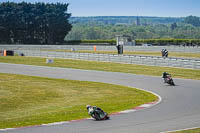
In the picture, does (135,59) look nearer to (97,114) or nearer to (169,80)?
(169,80)

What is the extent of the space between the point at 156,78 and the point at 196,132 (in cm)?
1800

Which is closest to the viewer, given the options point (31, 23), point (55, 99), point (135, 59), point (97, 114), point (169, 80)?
point (97, 114)

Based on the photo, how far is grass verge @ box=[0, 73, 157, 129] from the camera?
15.6 metres

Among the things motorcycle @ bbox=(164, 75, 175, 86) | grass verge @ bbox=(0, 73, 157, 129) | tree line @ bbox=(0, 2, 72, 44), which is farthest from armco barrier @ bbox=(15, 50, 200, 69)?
tree line @ bbox=(0, 2, 72, 44)

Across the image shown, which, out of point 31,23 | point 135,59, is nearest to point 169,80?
point 135,59

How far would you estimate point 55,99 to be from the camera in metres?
21.2

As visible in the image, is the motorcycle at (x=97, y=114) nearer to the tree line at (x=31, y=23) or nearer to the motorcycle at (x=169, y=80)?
the motorcycle at (x=169, y=80)

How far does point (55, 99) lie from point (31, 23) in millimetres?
94891

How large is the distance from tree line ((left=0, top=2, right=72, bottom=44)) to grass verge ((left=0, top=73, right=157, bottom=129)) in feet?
269

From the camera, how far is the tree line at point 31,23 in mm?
109500

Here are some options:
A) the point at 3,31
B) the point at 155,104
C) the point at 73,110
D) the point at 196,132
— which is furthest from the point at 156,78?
the point at 3,31

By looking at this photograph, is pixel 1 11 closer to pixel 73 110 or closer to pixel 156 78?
pixel 156 78

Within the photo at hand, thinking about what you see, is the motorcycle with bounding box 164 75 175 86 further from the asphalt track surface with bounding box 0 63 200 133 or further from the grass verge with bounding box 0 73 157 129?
the grass verge with bounding box 0 73 157 129

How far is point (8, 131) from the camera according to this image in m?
12.6
